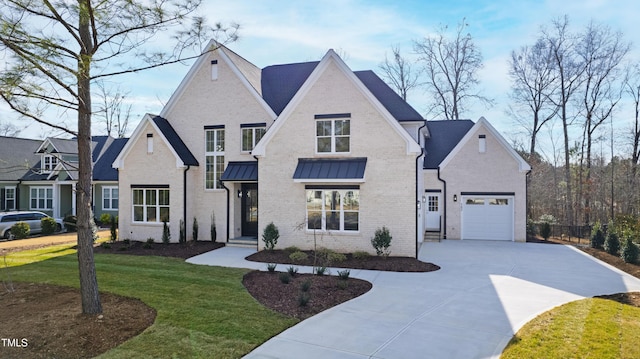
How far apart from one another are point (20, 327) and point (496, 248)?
17.3 metres

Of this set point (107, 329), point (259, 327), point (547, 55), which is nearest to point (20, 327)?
point (107, 329)

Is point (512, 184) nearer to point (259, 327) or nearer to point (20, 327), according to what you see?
point (259, 327)

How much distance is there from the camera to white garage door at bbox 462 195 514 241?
20062mm

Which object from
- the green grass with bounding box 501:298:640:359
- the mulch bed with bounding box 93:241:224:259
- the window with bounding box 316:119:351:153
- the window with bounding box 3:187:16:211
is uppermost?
the window with bounding box 316:119:351:153

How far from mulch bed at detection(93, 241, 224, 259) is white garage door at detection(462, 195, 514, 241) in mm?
12978

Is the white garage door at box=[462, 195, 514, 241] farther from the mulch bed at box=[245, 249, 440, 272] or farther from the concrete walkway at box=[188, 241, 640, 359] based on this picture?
the mulch bed at box=[245, 249, 440, 272]


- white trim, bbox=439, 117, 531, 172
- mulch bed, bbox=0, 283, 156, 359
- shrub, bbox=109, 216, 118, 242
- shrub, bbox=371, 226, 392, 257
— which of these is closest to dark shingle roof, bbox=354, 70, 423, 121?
white trim, bbox=439, 117, 531, 172

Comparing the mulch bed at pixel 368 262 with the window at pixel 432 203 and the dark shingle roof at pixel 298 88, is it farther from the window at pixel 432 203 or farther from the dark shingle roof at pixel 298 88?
the window at pixel 432 203

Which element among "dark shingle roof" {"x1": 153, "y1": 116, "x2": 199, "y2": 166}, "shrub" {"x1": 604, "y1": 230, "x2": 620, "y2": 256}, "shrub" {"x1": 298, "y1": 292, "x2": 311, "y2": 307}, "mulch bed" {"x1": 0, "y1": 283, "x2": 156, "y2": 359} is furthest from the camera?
"dark shingle roof" {"x1": 153, "y1": 116, "x2": 199, "y2": 166}

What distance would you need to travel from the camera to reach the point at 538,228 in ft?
73.8

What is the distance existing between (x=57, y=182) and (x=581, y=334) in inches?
1311

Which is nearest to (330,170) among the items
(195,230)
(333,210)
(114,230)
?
(333,210)

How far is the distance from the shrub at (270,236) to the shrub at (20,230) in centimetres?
1582

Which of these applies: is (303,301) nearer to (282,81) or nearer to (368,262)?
(368,262)
